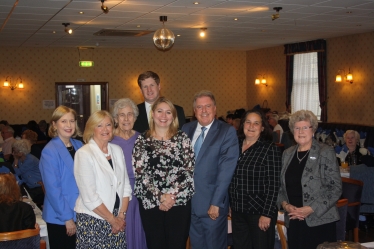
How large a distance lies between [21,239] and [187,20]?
740 centimetres

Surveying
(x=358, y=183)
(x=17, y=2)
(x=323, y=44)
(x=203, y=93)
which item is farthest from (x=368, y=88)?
(x=203, y=93)

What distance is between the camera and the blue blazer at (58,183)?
3.82m

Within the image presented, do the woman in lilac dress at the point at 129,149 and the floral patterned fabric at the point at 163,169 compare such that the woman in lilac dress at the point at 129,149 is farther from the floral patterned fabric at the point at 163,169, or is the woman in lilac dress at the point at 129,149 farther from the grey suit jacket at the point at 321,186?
the grey suit jacket at the point at 321,186

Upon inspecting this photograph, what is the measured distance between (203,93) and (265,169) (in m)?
0.83

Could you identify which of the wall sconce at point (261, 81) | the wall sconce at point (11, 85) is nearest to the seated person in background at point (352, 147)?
the wall sconce at point (261, 81)

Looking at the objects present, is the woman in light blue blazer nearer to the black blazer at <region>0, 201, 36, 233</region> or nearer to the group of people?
the group of people

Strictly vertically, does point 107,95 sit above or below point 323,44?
below

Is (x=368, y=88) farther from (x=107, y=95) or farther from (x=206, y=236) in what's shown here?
(x=206, y=236)

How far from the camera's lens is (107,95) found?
16531mm

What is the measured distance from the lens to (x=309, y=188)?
3.81 metres

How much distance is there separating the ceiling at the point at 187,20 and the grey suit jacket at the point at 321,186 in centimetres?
500

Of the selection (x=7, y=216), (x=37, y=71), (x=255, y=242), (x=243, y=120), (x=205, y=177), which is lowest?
(x=255, y=242)

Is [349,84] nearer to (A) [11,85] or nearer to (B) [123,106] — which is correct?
(A) [11,85]

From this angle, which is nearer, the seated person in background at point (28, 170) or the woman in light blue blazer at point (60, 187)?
the woman in light blue blazer at point (60, 187)
